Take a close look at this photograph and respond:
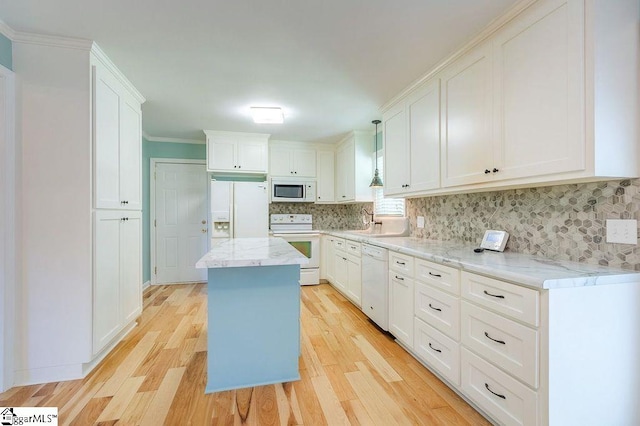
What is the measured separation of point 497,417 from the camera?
1446 mm

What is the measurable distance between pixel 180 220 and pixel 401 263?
3698 millimetres

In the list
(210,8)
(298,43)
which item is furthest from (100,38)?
(298,43)

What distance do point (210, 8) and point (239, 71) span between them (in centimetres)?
74

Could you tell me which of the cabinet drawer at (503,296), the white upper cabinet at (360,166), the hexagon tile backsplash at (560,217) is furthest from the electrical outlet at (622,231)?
the white upper cabinet at (360,166)

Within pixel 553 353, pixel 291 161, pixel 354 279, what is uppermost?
pixel 291 161

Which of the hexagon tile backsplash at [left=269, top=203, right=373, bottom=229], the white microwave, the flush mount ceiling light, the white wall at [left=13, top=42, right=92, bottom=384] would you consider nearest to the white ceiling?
the flush mount ceiling light

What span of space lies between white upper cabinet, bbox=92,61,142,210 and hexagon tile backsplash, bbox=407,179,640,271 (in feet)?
9.92

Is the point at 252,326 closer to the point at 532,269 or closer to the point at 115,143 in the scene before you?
the point at 532,269

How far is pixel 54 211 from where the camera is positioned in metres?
1.97

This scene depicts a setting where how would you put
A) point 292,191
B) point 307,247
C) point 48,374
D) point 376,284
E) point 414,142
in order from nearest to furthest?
point 48,374, point 414,142, point 376,284, point 307,247, point 292,191

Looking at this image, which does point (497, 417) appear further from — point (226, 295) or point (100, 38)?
point (100, 38)

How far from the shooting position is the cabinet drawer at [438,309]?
1.74m

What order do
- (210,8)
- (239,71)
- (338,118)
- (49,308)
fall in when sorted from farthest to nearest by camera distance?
(338,118) < (239,71) < (49,308) < (210,8)

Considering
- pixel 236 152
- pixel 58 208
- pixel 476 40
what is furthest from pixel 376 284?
pixel 236 152
